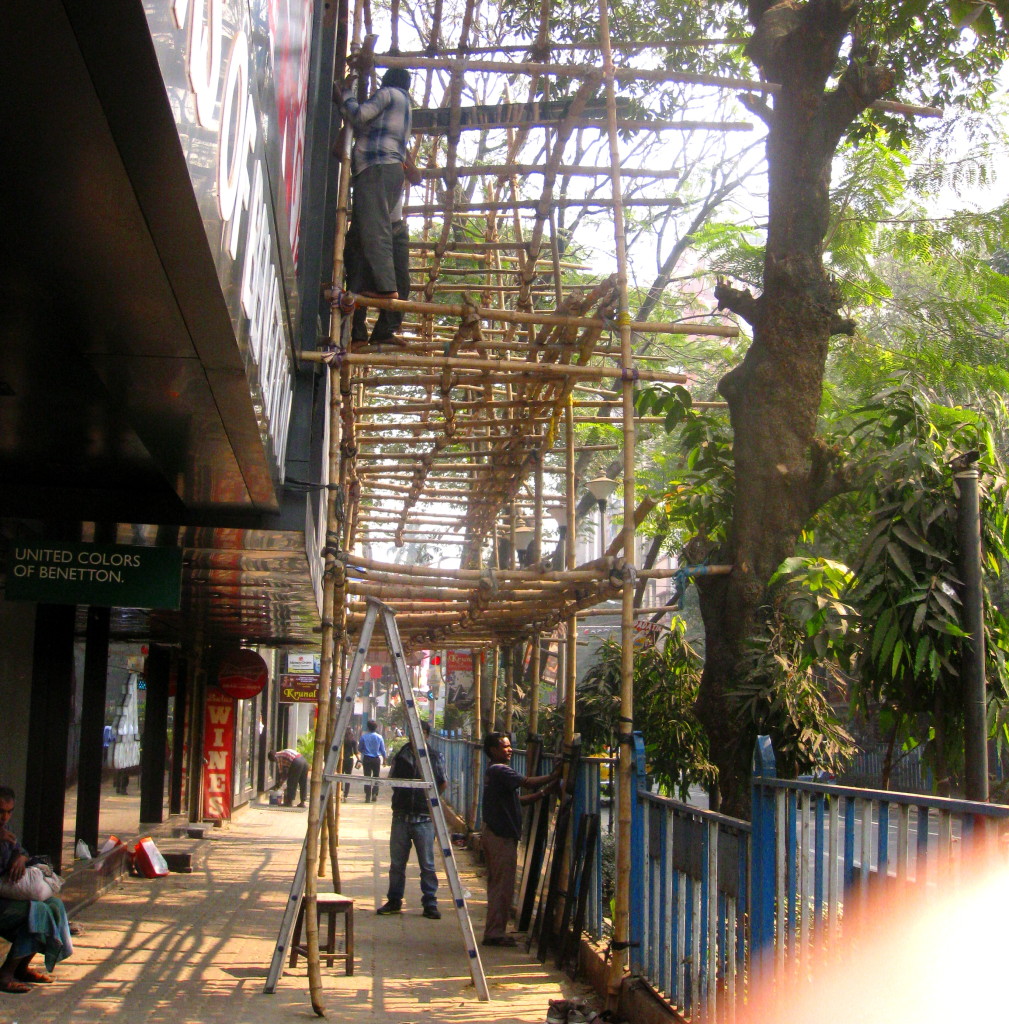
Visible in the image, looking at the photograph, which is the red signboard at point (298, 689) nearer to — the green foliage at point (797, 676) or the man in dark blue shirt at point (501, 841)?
the man in dark blue shirt at point (501, 841)

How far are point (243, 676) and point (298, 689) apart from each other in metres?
5.76

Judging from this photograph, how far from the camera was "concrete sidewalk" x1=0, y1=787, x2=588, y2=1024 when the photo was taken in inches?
241

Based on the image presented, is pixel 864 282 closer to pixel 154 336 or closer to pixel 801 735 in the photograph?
pixel 801 735

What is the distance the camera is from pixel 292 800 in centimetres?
2208

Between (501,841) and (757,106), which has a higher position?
(757,106)

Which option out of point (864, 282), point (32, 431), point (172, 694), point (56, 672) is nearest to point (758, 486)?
point (32, 431)

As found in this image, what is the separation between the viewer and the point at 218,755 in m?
16.2

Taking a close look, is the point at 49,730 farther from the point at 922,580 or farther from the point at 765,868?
the point at 922,580

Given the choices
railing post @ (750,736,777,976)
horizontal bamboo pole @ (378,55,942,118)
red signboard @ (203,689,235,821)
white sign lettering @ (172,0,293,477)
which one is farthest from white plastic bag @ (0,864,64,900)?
red signboard @ (203,689,235,821)

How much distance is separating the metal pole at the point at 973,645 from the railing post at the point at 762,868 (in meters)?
0.73

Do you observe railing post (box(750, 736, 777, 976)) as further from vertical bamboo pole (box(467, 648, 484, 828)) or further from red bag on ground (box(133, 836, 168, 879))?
vertical bamboo pole (box(467, 648, 484, 828))

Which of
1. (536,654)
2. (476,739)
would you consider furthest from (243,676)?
(536,654)

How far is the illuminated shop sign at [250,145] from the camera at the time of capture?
90.5 inches

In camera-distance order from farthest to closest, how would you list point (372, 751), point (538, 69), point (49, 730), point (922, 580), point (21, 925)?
point (372, 751) < point (49, 730) < point (538, 69) < point (21, 925) < point (922, 580)
